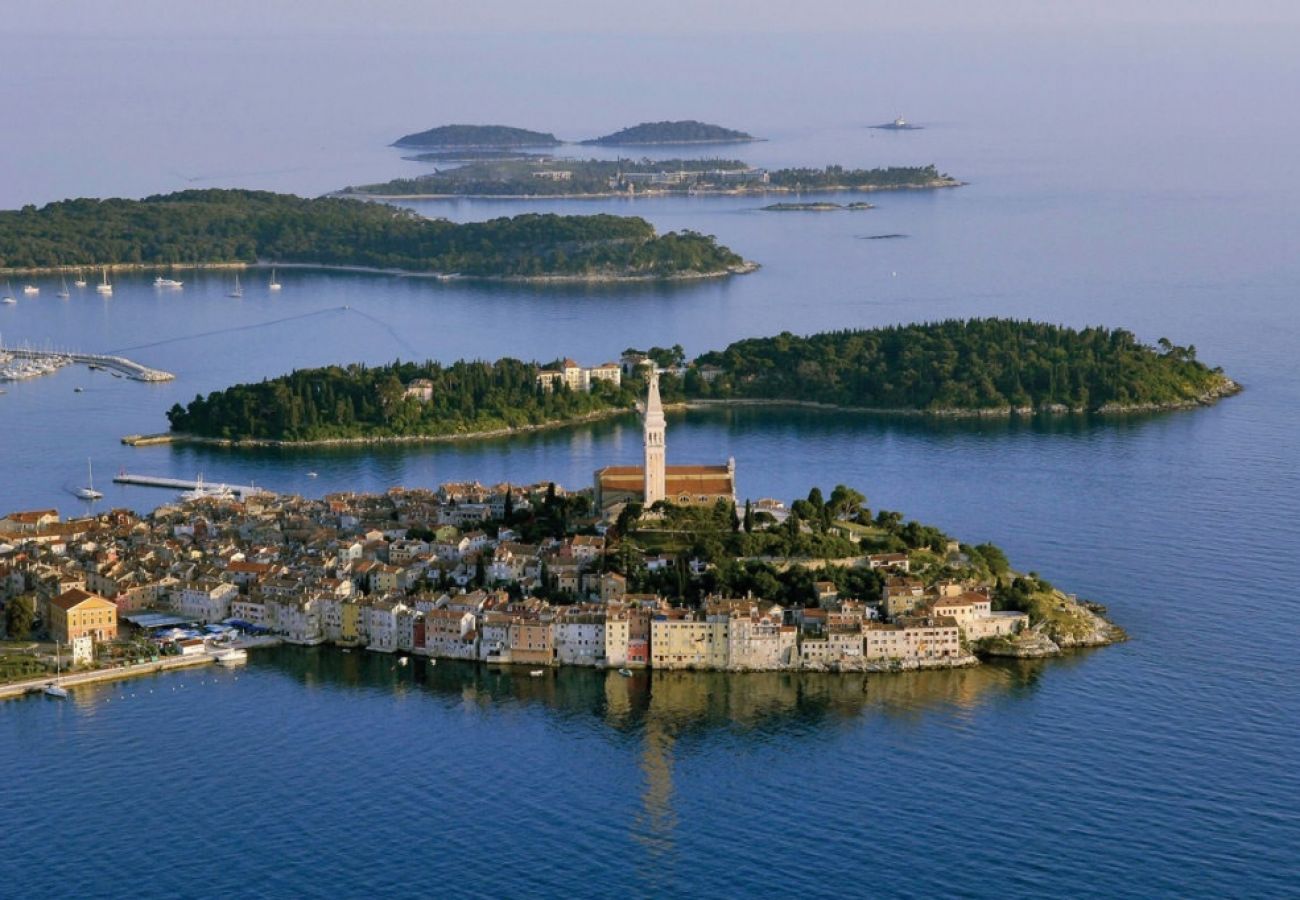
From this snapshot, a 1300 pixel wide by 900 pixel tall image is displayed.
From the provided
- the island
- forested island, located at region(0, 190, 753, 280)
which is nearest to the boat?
the island

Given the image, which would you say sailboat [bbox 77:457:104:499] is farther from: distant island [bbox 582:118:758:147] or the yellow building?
distant island [bbox 582:118:758:147]

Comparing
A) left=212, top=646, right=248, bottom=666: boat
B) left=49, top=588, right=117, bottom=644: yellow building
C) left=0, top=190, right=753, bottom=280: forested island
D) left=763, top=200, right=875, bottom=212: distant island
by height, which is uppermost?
left=763, top=200, right=875, bottom=212: distant island

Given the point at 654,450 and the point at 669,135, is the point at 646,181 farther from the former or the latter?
the point at 654,450

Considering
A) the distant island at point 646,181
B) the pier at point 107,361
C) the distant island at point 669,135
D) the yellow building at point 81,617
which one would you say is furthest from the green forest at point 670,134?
the yellow building at point 81,617

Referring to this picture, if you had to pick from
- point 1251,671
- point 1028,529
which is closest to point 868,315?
point 1028,529

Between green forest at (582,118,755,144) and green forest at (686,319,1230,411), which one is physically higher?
green forest at (582,118,755,144)

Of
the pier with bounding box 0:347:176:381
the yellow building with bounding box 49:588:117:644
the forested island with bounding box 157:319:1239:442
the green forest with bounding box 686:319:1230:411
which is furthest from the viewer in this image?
the pier with bounding box 0:347:176:381

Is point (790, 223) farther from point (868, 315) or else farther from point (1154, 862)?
point (1154, 862)

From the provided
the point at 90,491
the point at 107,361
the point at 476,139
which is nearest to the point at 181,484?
the point at 90,491
